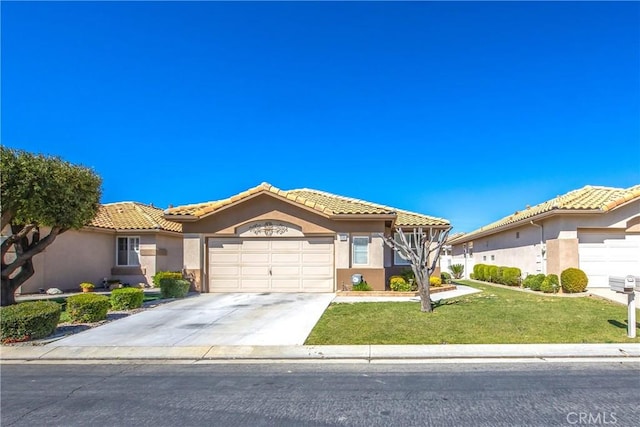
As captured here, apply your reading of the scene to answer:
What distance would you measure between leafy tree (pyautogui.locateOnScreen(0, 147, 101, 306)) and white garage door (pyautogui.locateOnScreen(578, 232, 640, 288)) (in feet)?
61.7

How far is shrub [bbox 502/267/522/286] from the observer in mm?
21344

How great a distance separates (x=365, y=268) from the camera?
57.9 feet

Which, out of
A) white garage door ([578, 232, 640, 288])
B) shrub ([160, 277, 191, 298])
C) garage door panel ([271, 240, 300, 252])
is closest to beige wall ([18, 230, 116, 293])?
shrub ([160, 277, 191, 298])

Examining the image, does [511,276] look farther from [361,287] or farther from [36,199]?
[36,199]

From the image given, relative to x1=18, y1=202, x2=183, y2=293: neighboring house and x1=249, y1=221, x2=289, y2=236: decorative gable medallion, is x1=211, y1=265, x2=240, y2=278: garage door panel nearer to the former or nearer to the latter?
x1=249, y1=221, x2=289, y2=236: decorative gable medallion

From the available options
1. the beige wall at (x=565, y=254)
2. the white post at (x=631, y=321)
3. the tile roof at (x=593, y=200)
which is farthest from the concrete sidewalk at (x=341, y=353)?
the tile roof at (x=593, y=200)

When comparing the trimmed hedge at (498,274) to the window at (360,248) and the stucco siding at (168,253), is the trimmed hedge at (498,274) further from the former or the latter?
the stucco siding at (168,253)

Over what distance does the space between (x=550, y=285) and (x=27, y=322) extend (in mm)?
17165

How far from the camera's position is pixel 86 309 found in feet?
37.2

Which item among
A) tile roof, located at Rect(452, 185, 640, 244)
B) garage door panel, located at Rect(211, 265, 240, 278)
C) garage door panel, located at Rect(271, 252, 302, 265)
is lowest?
garage door panel, located at Rect(211, 265, 240, 278)

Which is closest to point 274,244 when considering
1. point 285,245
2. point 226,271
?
point 285,245

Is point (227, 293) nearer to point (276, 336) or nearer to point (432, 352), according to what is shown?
point (276, 336)

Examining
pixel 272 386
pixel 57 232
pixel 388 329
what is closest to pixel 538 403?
pixel 272 386

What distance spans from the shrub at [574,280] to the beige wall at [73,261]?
2131 cm
